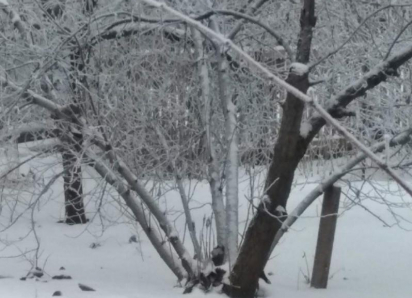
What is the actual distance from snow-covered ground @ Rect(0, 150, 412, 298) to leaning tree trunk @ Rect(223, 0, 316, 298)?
1.14 feet

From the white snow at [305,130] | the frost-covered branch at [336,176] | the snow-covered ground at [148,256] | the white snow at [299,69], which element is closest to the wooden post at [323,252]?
the snow-covered ground at [148,256]

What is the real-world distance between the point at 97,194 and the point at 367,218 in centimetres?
398

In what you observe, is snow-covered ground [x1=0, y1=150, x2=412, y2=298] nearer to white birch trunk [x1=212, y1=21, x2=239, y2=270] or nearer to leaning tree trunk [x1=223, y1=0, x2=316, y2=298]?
leaning tree trunk [x1=223, y1=0, x2=316, y2=298]

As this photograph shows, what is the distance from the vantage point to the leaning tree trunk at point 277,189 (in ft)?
18.2

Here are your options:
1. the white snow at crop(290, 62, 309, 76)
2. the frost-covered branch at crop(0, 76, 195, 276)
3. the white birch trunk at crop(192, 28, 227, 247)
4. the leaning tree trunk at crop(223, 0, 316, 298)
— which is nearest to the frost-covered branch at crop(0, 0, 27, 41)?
the frost-covered branch at crop(0, 76, 195, 276)

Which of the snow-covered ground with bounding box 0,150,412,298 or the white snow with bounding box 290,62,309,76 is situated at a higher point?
the white snow with bounding box 290,62,309,76

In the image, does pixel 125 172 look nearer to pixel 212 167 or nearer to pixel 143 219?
pixel 143 219

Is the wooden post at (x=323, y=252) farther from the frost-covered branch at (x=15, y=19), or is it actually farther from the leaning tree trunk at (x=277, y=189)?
the frost-covered branch at (x=15, y=19)

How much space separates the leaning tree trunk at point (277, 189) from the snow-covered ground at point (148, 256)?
347mm

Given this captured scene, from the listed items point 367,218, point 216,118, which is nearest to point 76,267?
point 216,118

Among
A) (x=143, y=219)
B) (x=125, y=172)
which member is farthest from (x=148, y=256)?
(x=125, y=172)

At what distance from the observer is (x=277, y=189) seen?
5.91 m

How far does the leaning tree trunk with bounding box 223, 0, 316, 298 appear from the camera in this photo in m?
5.53

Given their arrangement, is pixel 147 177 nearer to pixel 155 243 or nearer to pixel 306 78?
pixel 155 243
